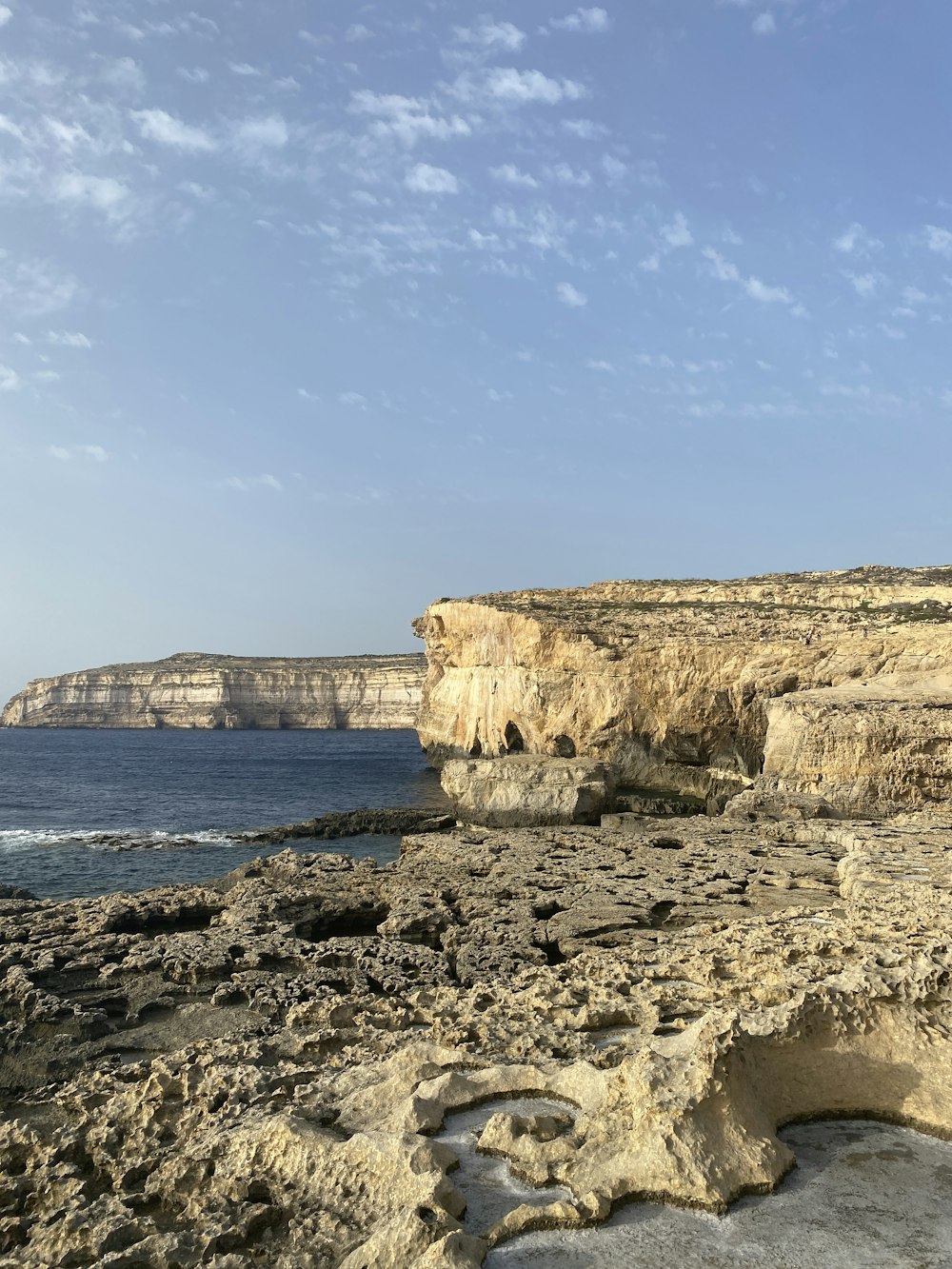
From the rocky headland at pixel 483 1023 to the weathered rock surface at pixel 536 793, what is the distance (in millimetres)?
1829

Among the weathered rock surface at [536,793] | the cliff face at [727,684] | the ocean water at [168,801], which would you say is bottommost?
the ocean water at [168,801]

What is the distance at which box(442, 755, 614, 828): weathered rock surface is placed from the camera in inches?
1019

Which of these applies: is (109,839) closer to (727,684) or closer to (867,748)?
(867,748)

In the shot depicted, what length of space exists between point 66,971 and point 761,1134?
9.99m

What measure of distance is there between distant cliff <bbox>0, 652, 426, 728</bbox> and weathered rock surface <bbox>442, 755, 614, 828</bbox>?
76.1 m

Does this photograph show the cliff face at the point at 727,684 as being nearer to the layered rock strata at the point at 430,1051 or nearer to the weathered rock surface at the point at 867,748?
the weathered rock surface at the point at 867,748

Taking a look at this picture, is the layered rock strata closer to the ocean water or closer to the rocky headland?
the rocky headland

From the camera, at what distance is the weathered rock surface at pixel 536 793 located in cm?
2589

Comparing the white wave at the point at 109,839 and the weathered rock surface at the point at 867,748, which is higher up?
the weathered rock surface at the point at 867,748

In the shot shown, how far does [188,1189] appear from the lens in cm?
553

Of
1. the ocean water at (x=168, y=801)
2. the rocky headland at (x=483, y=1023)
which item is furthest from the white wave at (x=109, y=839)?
the rocky headland at (x=483, y=1023)

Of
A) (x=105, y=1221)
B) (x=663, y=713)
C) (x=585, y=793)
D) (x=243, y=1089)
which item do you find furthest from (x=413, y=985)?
(x=663, y=713)

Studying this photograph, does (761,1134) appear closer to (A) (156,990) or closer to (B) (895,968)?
(B) (895,968)

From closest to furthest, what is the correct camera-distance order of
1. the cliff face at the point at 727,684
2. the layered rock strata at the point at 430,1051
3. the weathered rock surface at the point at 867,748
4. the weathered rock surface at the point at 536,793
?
the layered rock strata at the point at 430,1051 < the weathered rock surface at the point at 867,748 < the cliff face at the point at 727,684 < the weathered rock surface at the point at 536,793
